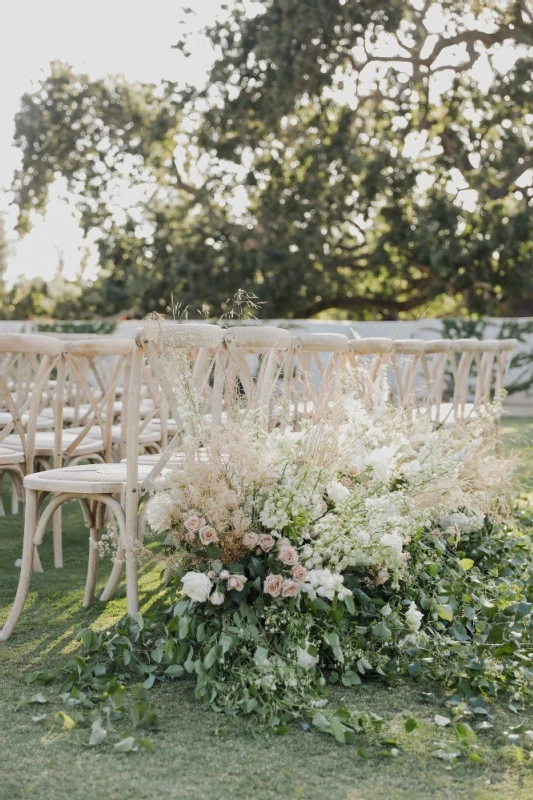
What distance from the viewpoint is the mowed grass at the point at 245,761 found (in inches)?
74.4

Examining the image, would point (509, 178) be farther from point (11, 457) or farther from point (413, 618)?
point (413, 618)

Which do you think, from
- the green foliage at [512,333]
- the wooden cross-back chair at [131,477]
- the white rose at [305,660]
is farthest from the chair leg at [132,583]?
the green foliage at [512,333]

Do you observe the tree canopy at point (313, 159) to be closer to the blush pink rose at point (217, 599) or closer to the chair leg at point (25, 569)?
the chair leg at point (25, 569)

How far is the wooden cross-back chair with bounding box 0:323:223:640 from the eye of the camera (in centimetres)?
267

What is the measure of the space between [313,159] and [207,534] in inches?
610

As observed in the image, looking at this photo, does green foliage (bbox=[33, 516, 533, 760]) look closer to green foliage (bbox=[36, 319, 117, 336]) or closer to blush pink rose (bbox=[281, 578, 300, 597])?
blush pink rose (bbox=[281, 578, 300, 597])

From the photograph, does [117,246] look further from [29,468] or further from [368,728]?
[368,728]

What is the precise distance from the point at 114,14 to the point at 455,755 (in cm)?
1645

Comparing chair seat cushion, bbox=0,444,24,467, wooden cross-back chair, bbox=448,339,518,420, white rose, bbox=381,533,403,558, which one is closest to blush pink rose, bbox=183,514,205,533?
white rose, bbox=381,533,403,558

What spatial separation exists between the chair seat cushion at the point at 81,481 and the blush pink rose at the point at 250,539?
521 millimetres

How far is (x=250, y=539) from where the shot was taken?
99.3 inches

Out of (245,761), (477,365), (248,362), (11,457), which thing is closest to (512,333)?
(477,365)

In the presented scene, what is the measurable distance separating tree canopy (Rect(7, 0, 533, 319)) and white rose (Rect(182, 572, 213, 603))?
48.9 ft

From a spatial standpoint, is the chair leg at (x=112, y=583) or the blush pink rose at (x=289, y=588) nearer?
the blush pink rose at (x=289, y=588)
